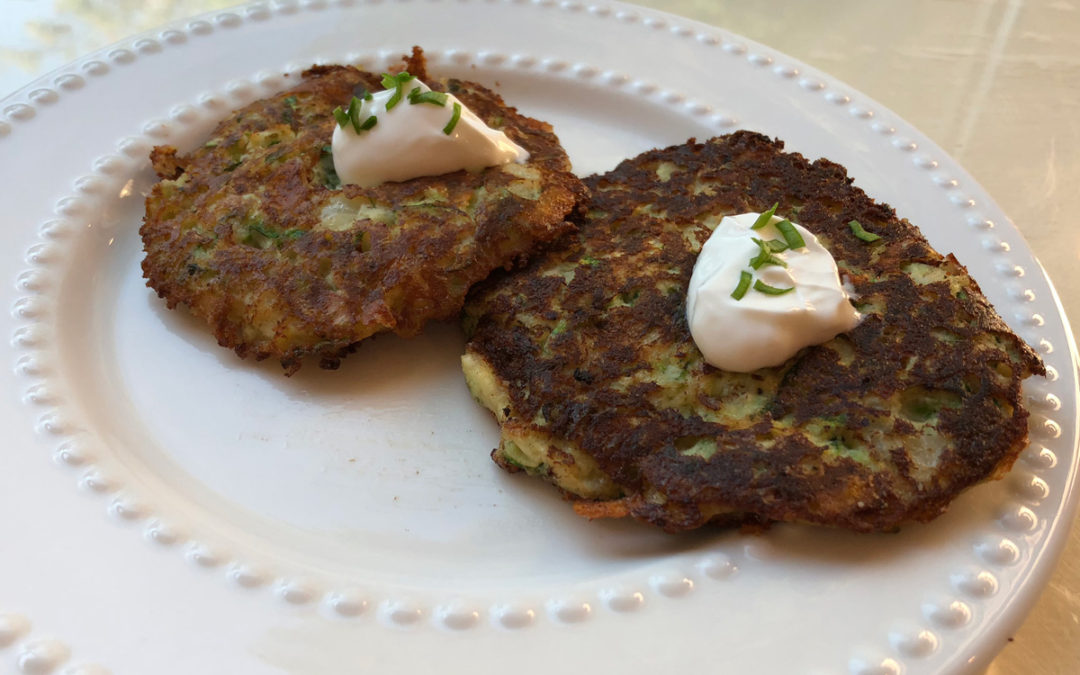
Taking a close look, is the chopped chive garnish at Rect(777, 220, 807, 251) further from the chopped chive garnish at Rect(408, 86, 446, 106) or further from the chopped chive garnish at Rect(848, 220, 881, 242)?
the chopped chive garnish at Rect(408, 86, 446, 106)

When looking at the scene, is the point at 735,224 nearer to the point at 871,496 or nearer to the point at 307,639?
the point at 871,496

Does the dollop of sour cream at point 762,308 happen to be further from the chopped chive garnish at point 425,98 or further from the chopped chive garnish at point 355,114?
the chopped chive garnish at point 355,114

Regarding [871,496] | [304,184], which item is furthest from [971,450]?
[304,184]

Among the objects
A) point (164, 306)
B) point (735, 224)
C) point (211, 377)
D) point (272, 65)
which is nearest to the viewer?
point (735, 224)

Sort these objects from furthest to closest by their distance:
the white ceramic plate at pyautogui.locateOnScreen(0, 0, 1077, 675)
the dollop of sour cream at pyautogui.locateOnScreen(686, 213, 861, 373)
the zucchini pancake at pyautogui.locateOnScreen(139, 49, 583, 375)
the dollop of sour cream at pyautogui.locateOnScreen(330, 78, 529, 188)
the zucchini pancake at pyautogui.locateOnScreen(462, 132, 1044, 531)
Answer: the dollop of sour cream at pyautogui.locateOnScreen(330, 78, 529, 188) → the zucchini pancake at pyautogui.locateOnScreen(139, 49, 583, 375) → the dollop of sour cream at pyautogui.locateOnScreen(686, 213, 861, 373) → the zucchini pancake at pyautogui.locateOnScreen(462, 132, 1044, 531) → the white ceramic plate at pyautogui.locateOnScreen(0, 0, 1077, 675)

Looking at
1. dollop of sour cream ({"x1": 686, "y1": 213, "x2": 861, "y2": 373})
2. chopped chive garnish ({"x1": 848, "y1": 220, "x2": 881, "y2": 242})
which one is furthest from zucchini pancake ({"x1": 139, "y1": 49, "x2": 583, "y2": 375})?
chopped chive garnish ({"x1": 848, "y1": 220, "x2": 881, "y2": 242})

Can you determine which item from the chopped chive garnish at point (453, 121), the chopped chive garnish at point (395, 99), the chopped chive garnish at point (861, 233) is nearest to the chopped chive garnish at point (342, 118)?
the chopped chive garnish at point (395, 99)
